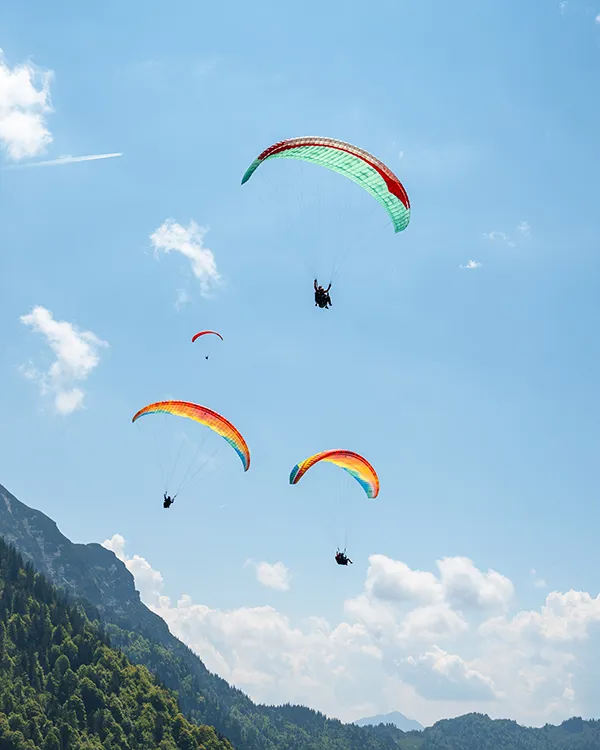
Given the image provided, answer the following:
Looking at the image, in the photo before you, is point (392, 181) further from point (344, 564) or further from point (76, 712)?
point (76, 712)

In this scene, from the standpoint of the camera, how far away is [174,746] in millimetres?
126188

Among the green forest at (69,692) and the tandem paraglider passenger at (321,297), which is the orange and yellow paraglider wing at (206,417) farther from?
the green forest at (69,692)

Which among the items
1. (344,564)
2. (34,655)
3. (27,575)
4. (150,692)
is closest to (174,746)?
(150,692)

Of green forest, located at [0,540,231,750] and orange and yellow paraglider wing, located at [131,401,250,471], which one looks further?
green forest, located at [0,540,231,750]

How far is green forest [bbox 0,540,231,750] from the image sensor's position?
109250mm

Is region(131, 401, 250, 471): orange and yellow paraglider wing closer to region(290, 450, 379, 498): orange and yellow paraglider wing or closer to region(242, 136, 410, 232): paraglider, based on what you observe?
region(290, 450, 379, 498): orange and yellow paraglider wing

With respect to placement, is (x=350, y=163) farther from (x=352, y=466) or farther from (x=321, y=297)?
(x=352, y=466)

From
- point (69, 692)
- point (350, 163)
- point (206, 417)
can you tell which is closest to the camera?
point (350, 163)

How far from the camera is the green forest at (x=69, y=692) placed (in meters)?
109

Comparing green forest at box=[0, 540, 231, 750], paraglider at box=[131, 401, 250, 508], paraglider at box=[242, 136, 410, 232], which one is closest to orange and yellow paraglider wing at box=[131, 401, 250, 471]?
paraglider at box=[131, 401, 250, 508]

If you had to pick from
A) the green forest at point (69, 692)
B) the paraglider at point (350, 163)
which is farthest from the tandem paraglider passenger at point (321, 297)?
the green forest at point (69, 692)

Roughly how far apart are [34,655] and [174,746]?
95.1 ft

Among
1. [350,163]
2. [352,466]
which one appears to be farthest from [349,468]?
[350,163]

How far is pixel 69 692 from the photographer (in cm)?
12225
